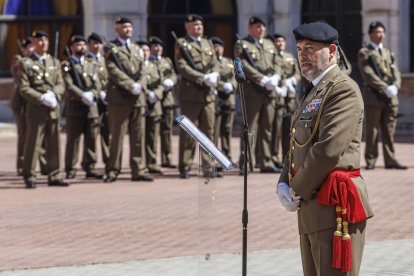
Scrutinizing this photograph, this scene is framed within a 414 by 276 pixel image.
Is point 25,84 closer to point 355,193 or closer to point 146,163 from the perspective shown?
point 146,163

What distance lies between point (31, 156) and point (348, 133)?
9454 mm

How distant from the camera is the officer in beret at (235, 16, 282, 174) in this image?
659 inches

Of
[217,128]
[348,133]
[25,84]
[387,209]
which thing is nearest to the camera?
[348,133]

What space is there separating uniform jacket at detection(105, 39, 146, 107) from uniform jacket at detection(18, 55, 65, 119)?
781mm

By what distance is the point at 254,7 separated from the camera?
25891 millimetres

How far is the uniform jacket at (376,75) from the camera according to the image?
1694 cm

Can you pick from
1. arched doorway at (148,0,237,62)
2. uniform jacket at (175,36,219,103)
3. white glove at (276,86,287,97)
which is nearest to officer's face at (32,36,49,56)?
uniform jacket at (175,36,219,103)

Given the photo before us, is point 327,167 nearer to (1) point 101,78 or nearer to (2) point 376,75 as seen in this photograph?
(1) point 101,78

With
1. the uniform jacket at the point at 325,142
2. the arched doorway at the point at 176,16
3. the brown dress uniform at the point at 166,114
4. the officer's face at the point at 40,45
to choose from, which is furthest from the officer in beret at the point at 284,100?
the uniform jacket at the point at 325,142

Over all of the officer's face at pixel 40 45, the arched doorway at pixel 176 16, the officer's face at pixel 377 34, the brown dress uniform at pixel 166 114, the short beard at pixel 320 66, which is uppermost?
the arched doorway at pixel 176 16

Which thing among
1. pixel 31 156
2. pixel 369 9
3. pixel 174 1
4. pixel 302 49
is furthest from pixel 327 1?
pixel 302 49

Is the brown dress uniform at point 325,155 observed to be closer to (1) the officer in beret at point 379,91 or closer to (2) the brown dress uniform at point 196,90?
(2) the brown dress uniform at point 196,90

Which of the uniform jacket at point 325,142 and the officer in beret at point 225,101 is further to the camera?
the officer in beret at point 225,101

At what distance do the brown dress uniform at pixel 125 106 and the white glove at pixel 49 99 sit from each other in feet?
3.07
